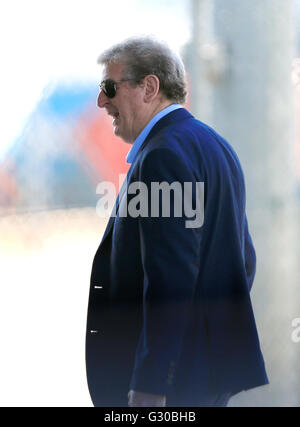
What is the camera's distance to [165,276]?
1.26m

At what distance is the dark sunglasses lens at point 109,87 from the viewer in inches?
57.8

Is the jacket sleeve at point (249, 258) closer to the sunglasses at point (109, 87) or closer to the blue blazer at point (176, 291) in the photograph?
the blue blazer at point (176, 291)

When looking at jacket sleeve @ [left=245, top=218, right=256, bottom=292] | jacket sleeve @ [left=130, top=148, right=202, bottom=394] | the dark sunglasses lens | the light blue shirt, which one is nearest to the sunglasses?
the dark sunglasses lens

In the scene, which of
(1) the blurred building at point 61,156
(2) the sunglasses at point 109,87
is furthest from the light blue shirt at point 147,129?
(1) the blurred building at point 61,156


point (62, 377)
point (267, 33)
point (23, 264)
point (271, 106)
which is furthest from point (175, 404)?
point (23, 264)

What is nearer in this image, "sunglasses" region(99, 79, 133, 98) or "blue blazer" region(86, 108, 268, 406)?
"blue blazer" region(86, 108, 268, 406)

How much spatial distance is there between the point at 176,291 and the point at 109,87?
0.51 metres

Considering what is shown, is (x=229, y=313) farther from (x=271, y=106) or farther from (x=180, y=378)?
(x=271, y=106)

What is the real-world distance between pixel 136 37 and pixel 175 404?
2.62 feet

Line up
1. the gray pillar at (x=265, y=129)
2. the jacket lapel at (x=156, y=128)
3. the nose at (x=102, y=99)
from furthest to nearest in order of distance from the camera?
1. the gray pillar at (x=265, y=129)
2. the nose at (x=102, y=99)
3. the jacket lapel at (x=156, y=128)

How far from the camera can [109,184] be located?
3051 mm

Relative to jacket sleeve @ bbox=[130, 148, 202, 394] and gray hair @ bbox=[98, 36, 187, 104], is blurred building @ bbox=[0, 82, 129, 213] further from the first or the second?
jacket sleeve @ bbox=[130, 148, 202, 394]

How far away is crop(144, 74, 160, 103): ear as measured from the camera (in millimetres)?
1456

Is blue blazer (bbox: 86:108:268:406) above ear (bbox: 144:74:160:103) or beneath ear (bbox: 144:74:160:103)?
beneath
